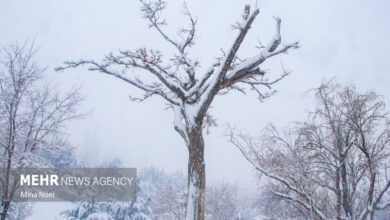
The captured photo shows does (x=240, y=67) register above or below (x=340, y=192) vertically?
above

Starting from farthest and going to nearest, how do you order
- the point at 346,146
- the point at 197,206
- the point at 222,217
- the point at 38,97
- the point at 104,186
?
the point at 222,217 < the point at 104,186 < the point at 346,146 < the point at 38,97 < the point at 197,206

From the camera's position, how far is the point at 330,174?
421 inches

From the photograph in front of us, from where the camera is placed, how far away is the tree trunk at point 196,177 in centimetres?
415

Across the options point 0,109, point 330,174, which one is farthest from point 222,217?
point 0,109

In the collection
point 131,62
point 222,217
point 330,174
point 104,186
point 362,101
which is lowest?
point 222,217

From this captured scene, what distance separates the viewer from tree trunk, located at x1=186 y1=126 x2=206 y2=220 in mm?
4148

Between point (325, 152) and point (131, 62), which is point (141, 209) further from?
point (131, 62)

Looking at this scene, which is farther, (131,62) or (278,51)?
(131,62)

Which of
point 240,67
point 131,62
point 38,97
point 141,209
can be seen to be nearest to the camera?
point 240,67

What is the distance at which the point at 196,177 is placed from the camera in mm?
4328

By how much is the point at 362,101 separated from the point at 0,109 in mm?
13778

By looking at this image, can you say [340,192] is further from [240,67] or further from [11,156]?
[11,156]

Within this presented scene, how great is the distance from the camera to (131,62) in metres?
5.62

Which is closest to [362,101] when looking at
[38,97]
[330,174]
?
[330,174]
